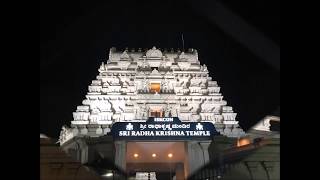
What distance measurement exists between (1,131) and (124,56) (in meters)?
10.5

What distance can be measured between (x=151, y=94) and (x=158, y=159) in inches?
87.3

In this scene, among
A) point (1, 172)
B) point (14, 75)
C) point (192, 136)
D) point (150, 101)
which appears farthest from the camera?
point (150, 101)

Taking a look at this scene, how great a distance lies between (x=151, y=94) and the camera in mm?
13969

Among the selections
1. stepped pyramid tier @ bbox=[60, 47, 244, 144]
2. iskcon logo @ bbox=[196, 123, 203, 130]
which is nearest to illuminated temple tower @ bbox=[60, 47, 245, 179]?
stepped pyramid tier @ bbox=[60, 47, 244, 144]

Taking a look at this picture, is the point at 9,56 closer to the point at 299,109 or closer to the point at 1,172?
the point at 1,172

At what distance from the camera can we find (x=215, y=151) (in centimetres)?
1202

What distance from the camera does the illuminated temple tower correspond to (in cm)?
1382

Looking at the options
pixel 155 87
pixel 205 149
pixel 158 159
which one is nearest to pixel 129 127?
pixel 158 159

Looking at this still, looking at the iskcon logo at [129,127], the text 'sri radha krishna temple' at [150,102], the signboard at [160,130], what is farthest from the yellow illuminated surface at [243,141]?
the iskcon logo at [129,127]

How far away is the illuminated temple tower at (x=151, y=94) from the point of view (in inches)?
544

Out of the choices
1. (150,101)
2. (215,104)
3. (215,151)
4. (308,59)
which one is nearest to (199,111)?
(215,104)

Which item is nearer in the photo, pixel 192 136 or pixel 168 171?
pixel 192 136

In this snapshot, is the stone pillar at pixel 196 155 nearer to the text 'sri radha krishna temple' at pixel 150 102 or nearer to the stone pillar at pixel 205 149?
the stone pillar at pixel 205 149

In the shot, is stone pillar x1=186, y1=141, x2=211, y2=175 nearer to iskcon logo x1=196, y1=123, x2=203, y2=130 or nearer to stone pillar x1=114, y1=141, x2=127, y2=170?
iskcon logo x1=196, y1=123, x2=203, y2=130
